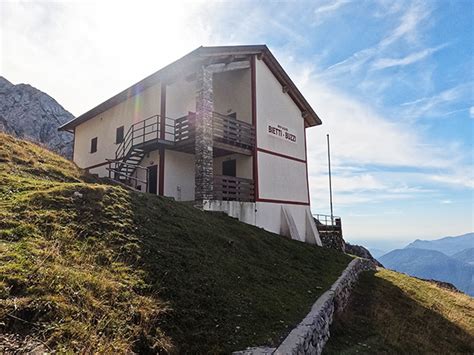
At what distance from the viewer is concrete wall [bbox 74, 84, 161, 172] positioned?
69.3ft

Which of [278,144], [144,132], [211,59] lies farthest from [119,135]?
[278,144]

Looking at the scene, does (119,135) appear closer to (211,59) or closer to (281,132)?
(211,59)

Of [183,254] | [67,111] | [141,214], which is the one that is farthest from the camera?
[67,111]

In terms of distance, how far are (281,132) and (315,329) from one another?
52.3 ft

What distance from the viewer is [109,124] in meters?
24.7

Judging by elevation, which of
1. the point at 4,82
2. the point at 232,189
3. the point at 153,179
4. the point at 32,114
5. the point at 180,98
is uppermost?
the point at 4,82

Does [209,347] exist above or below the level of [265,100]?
below

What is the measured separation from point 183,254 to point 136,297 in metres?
2.31

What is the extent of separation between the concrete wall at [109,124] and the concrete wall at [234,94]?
383 cm

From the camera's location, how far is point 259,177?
18172 millimetres

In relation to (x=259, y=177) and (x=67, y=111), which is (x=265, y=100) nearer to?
(x=259, y=177)

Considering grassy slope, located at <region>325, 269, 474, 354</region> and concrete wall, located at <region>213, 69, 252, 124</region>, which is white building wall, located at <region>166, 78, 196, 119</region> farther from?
grassy slope, located at <region>325, 269, 474, 354</region>

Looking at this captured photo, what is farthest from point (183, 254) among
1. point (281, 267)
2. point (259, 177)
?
point (259, 177)

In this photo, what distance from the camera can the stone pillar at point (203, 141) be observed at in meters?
15.3
